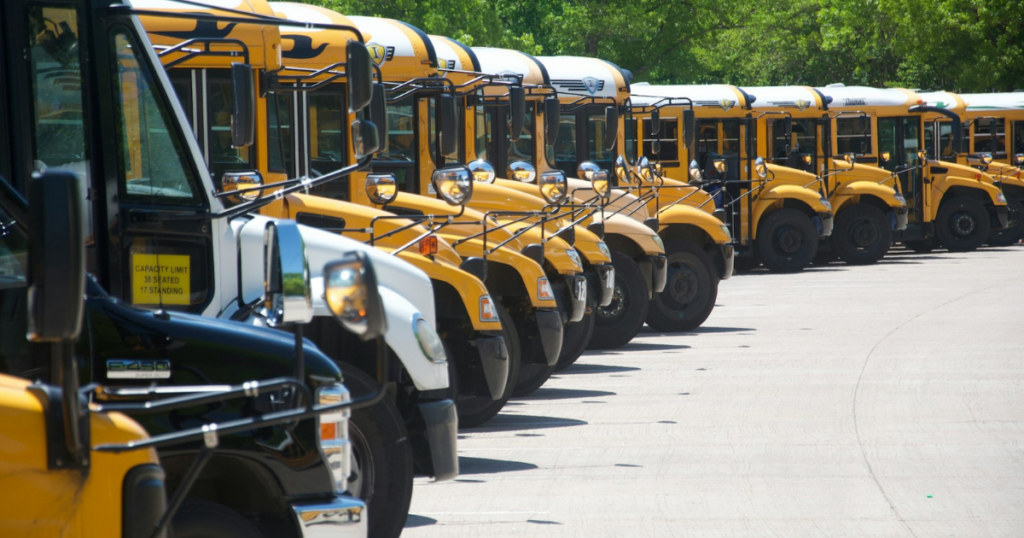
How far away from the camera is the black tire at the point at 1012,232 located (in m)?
27.8

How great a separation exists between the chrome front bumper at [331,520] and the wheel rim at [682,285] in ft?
35.8

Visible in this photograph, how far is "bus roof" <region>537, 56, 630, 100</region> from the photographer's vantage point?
14852 mm

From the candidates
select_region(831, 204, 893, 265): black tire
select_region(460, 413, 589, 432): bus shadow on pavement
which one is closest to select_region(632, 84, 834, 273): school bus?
select_region(831, 204, 893, 265): black tire

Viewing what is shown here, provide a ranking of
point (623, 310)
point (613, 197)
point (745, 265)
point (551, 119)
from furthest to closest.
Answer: point (745, 265), point (613, 197), point (623, 310), point (551, 119)

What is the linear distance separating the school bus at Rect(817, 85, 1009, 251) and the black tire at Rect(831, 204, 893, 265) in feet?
3.05

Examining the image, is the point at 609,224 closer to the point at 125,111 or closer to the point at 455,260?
the point at 455,260

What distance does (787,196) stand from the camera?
21203mm

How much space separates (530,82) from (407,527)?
8519 millimetres

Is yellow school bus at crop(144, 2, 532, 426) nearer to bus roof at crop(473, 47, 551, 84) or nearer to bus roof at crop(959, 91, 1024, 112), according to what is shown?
bus roof at crop(473, 47, 551, 84)

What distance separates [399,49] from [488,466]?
402 centimetres

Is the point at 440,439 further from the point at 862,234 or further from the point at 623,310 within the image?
the point at 862,234

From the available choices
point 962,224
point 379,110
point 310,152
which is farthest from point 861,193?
point 379,110

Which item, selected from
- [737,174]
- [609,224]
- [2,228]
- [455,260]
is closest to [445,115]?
[455,260]

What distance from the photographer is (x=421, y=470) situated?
224 inches
